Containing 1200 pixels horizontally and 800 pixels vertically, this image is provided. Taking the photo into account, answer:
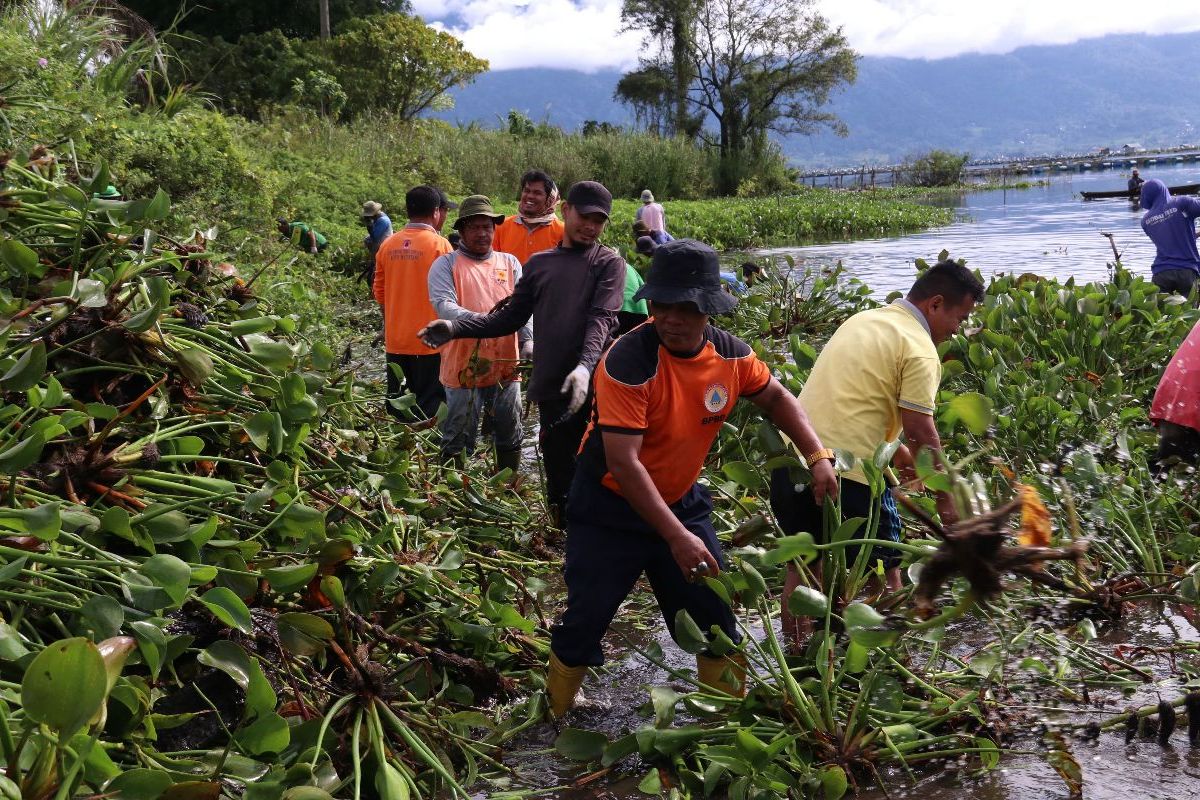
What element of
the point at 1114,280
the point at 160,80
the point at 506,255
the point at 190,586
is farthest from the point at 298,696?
the point at 160,80

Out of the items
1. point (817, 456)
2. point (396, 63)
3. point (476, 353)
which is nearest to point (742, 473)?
point (817, 456)

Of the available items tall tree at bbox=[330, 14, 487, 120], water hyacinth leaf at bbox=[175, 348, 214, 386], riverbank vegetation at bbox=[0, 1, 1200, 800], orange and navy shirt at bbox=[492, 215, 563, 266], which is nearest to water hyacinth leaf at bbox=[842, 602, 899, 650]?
riverbank vegetation at bbox=[0, 1, 1200, 800]

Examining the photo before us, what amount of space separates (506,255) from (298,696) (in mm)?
3295

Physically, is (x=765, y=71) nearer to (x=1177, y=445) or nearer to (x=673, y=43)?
(x=673, y=43)

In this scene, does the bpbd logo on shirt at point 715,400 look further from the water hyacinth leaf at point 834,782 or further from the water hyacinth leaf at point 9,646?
the water hyacinth leaf at point 9,646

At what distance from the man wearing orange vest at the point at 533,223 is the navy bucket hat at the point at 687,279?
3.20m

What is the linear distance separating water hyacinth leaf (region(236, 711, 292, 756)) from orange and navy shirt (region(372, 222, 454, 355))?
12.0 ft

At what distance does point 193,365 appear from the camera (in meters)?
3.06

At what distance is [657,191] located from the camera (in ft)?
103

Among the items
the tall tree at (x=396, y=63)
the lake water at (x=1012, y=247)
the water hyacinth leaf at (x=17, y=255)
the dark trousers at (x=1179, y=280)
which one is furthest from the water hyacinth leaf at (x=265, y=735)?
the tall tree at (x=396, y=63)

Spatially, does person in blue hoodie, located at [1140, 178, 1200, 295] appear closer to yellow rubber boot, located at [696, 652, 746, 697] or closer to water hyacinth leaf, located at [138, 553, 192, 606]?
yellow rubber boot, located at [696, 652, 746, 697]

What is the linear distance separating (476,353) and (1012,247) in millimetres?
16870

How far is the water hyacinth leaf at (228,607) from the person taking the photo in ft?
7.54

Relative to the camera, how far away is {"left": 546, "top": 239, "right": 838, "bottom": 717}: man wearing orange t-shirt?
287 centimetres
